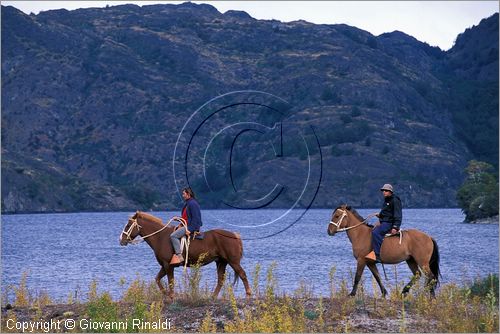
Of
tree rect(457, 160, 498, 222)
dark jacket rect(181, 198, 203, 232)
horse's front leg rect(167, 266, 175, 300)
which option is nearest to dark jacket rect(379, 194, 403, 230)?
dark jacket rect(181, 198, 203, 232)

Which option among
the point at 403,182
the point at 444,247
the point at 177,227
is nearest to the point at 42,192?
the point at 403,182

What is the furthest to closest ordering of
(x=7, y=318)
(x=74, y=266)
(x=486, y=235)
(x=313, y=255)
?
(x=486, y=235) < (x=313, y=255) < (x=74, y=266) < (x=7, y=318)

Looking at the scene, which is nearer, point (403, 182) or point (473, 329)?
point (473, 329)

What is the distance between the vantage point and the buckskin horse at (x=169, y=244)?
74.7 ft

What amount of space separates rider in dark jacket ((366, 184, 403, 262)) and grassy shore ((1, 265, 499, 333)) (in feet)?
3.90

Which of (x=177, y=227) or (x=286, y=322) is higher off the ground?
(x=177, y=227)

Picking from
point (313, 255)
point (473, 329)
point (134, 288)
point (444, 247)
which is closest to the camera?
point (473, 329)

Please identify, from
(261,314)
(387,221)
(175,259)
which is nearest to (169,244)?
(175,259)

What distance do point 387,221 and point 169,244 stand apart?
5116mm

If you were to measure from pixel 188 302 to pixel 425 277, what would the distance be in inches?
215

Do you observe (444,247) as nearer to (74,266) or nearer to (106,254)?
(106,254)

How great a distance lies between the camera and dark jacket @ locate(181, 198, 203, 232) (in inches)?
888

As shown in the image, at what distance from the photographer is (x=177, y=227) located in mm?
22875

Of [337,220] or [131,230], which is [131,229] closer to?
[131,230]
